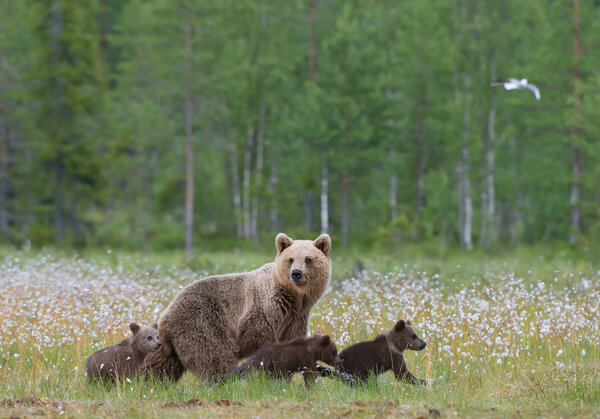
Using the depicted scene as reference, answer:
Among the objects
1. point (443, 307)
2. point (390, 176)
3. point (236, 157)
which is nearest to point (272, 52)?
point (236, 157)

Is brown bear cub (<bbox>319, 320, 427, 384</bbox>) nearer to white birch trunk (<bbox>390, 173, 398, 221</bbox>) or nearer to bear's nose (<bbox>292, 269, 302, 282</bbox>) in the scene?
bear's nose (<bbox>292, 269, 302, 282</bbox>)

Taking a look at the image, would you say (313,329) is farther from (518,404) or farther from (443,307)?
(518,404)

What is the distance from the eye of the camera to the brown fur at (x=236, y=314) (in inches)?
294

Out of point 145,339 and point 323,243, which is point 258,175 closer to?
point 323,243

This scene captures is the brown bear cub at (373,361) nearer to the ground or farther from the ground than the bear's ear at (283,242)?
nearer to the ground

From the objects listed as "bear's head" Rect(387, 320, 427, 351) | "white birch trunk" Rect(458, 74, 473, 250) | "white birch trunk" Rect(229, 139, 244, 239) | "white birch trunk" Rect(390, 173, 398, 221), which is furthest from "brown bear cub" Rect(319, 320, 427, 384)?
"white birch trunk" Rect(390, 173, 398, 221)

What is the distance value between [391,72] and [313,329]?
2826cm

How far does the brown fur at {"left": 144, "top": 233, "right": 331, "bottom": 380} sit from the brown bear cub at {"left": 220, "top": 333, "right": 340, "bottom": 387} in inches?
9.8

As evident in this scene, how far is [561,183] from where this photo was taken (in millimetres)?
32625

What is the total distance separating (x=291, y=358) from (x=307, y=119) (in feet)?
84.9

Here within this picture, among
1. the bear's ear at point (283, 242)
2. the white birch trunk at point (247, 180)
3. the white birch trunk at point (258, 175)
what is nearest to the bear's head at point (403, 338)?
the bear's ear at point (283, 242)

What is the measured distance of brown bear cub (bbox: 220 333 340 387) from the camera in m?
7.29

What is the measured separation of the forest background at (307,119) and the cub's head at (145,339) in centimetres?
2109

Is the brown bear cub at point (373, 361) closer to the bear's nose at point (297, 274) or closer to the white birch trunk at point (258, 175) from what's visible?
the bear's nose at point (297, 274)
